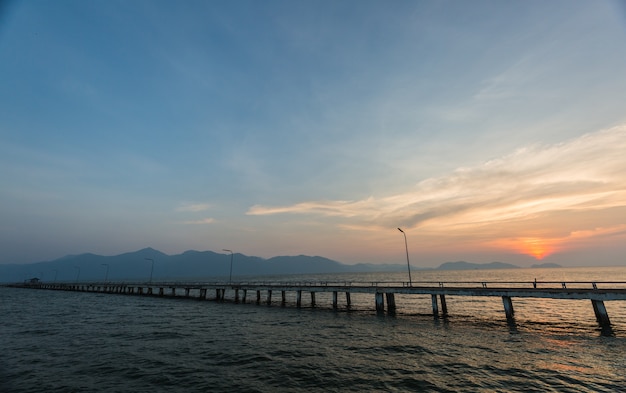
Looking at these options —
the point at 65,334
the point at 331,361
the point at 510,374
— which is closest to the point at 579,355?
the point at 510,374

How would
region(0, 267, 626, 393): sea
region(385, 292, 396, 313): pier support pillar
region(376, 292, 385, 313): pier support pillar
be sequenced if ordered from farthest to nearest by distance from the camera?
1. region(385, 292, 396, 313): pier support pillar
2. region(376, 292, 385, 313): pier support pillar
3. region(0, 267, 626, 393): sea

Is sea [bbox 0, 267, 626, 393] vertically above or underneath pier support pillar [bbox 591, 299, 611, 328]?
underneath

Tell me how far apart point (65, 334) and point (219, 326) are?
15.5 metres

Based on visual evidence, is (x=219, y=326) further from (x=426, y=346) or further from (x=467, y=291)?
(x=467, y=291)

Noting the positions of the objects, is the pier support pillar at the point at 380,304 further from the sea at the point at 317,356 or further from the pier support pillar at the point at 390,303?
the sea at the point at 317,356

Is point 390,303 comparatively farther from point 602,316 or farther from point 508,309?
point 602,316

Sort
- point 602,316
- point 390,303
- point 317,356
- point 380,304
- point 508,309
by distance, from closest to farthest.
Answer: point 317,356 < point 602,316 < point 508,309 < point 380,304 < point 390,303

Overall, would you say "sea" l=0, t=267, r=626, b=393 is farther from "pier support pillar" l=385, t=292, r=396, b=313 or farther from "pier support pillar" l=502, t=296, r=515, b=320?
"pier support pillar" l=385, t=292, r=396, b=313

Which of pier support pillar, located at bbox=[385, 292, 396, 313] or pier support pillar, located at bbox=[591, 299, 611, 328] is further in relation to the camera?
pier support pillar, located at bbox=[385, 292, 396, 313]

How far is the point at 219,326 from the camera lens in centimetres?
3488

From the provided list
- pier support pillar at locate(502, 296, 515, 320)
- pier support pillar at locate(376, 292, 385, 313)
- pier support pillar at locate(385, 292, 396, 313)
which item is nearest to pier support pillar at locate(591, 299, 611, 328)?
pier support pillar at locate(502, 296, 515, 320)

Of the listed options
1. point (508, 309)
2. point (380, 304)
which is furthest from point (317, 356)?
point (508, 309)

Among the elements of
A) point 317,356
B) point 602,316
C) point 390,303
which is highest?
point 390,303

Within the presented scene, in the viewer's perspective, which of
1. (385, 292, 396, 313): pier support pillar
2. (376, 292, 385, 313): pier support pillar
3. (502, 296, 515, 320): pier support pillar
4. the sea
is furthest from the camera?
(385, 292, 396, 313): pier support pillar
